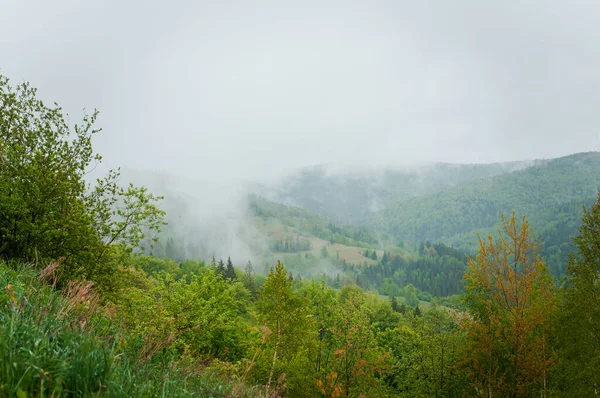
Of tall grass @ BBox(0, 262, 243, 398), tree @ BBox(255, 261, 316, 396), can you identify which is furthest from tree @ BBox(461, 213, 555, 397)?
tall grass @ BBox(0, 262, 243, 398)

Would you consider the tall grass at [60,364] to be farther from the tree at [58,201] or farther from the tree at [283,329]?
the tree at [283,329]

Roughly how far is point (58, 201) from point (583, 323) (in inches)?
898

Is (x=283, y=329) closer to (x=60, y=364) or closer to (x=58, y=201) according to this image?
(x=58, y=201)

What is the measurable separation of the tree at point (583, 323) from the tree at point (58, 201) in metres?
18.8

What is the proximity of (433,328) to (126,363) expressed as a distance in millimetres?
32602

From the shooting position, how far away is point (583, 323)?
1453cm

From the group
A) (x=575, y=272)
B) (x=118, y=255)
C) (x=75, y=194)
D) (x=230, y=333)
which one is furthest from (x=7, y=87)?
(x=575, y=272)

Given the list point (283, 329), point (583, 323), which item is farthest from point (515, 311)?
point (283, 329)

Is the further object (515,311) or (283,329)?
(283,329)

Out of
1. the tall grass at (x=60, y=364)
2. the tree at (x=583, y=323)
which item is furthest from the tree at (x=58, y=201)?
the tree at (x=583, y=323)

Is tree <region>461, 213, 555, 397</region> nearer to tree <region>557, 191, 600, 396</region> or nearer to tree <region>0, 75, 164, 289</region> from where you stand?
tree <region>557, 191, 600, 396</region>

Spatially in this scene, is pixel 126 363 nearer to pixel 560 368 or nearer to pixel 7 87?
pixel 560 368

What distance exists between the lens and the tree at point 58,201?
12594mm

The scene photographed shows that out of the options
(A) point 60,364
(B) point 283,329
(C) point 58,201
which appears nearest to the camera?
(A) point 60,364
